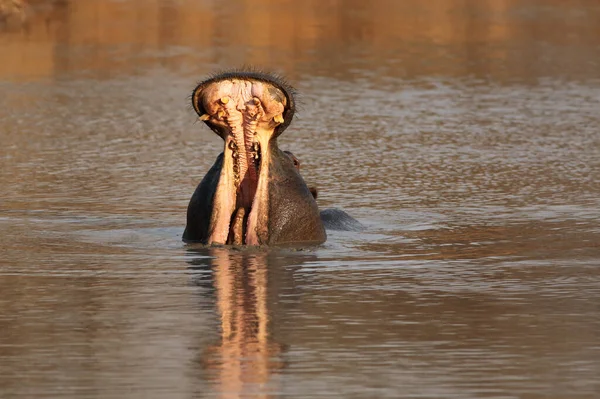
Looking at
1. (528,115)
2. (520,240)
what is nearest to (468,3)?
(528,115)

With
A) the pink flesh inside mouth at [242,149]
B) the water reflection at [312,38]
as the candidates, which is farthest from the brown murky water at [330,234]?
the pink flesh inside mouth at [242,149]

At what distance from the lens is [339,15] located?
112 ft

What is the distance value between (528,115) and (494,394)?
1259 cm

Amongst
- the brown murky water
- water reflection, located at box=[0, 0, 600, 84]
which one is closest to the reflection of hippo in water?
the brown murky water

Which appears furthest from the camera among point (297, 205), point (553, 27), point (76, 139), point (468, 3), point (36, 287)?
point (468, 3)

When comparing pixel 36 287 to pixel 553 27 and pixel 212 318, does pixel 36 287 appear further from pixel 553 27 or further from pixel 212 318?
pixel 553 27

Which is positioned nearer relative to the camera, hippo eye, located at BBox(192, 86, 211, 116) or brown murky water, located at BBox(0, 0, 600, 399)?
brown murky water, located at BBox(0, 0, 600, 399)

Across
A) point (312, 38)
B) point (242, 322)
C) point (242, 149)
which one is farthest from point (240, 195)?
point (312, 38)

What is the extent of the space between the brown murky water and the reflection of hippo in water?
0.68 ft

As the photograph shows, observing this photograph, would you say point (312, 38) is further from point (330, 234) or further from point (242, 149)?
point (242, 149)

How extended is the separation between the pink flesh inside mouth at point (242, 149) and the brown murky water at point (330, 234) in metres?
0.25

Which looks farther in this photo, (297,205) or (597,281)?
(297,205)

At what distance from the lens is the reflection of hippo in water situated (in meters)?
10.2

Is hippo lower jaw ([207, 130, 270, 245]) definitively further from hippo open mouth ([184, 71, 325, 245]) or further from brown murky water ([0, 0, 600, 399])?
brown murky water ([0, 0, 600, 399])
